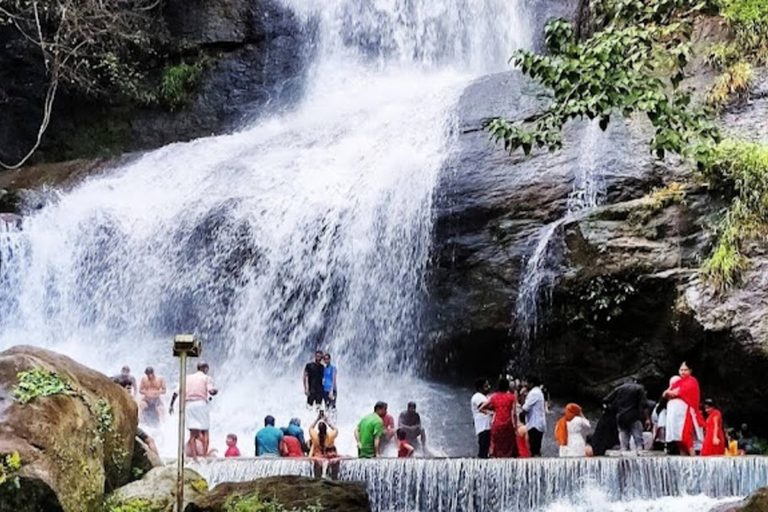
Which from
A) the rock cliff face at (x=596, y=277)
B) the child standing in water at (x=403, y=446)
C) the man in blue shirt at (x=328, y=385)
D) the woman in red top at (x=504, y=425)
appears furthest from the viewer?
the rock cliff face at (x=596, y=277)

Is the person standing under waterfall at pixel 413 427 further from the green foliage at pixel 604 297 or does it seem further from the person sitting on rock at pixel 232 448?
the green foliage at pixel 604 297

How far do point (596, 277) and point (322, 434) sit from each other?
5.00 m

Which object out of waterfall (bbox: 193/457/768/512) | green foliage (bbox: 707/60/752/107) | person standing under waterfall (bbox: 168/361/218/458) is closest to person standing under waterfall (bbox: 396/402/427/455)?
person standing under waterfall (bbox: 168/361/218/458)

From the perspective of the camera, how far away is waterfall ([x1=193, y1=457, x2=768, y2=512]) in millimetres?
10156

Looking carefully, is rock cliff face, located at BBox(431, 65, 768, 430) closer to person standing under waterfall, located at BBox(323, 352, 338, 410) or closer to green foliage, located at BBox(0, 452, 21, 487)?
person standing under waterfall, located at BBox(323, 352, 338, 410)

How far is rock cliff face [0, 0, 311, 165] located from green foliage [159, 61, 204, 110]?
19 centimetres

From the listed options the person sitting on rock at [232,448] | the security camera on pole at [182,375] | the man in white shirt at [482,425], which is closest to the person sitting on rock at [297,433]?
the person sitting on rock at [232,448]

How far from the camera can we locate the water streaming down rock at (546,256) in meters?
15.5

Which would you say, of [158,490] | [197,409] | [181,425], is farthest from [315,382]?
[181,425]

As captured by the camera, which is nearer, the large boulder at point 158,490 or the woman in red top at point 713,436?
the large boulder at point 158,490

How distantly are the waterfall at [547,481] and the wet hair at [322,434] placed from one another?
7.59 ft

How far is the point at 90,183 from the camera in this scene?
72.9 feet

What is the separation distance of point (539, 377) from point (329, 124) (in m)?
8.59

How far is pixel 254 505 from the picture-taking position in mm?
8961
